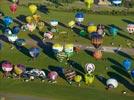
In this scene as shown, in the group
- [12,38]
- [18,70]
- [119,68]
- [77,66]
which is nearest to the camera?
[18,70]

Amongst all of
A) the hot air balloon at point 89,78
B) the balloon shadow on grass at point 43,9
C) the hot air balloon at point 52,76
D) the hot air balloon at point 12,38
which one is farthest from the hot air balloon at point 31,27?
the hot air balloon at point 89,78

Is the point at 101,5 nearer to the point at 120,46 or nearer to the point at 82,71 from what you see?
the point at 120,46

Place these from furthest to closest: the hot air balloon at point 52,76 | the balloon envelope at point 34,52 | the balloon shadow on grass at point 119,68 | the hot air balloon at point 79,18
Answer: the hot air balloon at point 79,18 → the balloon envelope at point 34,52 → the balloon shadow on grass at point 119,68 → the hot air balloon at point 52,76

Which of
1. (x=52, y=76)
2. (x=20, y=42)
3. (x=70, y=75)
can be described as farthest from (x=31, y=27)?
(x=70, y=75)

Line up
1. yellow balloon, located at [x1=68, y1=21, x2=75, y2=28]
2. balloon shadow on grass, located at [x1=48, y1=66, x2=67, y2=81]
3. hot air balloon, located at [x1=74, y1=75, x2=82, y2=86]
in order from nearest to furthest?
1. hot air balloon, located at [x1=74, y1=75, x2=82, y2=86]
2. balloon shadow on grass, located at [x1=48, y1=66, x2=67, y2=81]
3. yellow balloon, located at [x1=68, y1=21, x2=75, y2=28]

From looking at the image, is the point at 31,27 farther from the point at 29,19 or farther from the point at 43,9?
the point at 43,9

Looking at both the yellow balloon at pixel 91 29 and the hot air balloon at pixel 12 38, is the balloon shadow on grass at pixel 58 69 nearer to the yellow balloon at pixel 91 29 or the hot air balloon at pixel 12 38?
the hot air balloon at pixel 12 38

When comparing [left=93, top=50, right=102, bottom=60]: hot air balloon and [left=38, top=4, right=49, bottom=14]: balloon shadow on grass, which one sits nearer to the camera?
[left=93, top=50, right=102, bottom=60]: hot air balloon

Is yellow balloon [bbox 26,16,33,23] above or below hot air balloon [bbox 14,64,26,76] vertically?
above

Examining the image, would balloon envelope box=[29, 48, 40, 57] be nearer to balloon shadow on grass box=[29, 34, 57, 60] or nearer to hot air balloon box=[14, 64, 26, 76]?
balloon shadow on grass box=[29, 34, 57, 60]

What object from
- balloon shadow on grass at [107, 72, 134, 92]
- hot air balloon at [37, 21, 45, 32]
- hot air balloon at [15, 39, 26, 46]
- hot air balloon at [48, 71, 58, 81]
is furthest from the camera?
hot air balloon at [37, 21, 45, 32]

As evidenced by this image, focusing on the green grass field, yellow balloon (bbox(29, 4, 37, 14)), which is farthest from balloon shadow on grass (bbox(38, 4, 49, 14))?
the green grass field

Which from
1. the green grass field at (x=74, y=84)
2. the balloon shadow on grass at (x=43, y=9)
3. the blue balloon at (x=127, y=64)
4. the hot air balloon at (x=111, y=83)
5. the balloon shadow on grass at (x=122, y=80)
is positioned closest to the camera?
the green grass field at (x=74, y=84)

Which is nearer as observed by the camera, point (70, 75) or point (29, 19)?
point (70, 75)
